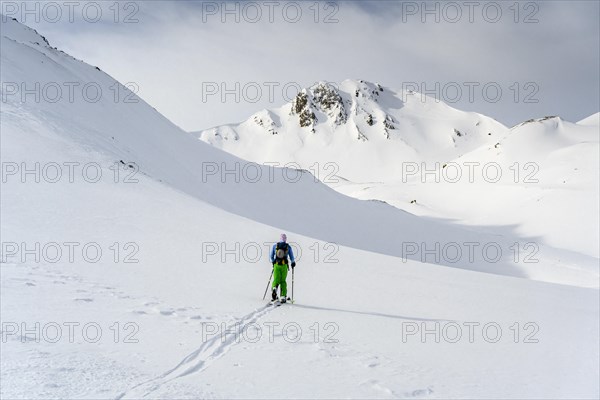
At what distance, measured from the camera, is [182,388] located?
5402 millimetres

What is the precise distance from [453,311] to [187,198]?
580 inches

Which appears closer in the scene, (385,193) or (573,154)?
(573,154)

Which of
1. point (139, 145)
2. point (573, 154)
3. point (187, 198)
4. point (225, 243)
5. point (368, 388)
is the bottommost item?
point (368, 388)

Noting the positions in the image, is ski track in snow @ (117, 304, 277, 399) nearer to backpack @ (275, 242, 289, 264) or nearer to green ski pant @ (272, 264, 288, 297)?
green ski pant @ (272, 264, 288, 297)

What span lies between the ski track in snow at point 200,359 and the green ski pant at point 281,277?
7.67ft

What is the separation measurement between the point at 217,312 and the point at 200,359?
2.55 metres

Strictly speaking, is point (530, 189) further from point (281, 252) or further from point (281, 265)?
point (281, 265)

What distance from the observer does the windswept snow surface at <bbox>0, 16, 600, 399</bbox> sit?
19.5 feet

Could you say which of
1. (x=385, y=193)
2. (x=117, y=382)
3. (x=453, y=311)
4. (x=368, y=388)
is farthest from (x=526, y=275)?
(x=385, y=193)

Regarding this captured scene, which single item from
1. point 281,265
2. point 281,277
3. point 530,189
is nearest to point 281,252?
point 281,265

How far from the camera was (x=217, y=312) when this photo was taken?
893cm

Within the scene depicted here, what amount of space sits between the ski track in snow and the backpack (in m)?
3.00

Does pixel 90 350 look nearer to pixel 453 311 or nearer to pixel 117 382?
pixel 117 382

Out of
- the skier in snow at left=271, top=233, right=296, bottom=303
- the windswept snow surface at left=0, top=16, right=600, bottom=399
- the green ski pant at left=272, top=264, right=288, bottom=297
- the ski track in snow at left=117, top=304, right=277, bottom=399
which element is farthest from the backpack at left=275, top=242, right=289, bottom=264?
the ski track in snow at left=117, top=304, right=277, bottom=399
